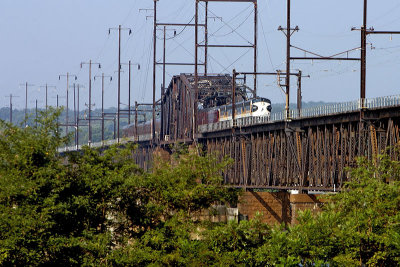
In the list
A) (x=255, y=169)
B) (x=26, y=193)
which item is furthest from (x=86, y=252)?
(x=255, y=169)

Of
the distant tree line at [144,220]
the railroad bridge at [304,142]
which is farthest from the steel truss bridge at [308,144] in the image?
the distant tree line at [144,220]

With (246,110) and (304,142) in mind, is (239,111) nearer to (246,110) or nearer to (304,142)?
(246,110)

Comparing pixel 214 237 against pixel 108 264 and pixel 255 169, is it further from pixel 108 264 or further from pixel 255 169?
pixel 255 169

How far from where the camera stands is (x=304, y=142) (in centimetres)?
7050

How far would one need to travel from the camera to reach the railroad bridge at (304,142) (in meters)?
57.7

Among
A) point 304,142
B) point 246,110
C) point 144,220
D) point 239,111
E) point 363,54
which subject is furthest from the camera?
point 239,111

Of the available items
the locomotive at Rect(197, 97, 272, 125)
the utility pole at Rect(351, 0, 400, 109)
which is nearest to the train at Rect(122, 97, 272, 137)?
the locomotive at Rect(197, 97, 272, 125)

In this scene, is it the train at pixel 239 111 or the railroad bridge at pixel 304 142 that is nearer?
the railroad bridge at pixel 304 142

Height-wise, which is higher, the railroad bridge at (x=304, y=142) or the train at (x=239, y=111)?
the train at (x=239, y=111)

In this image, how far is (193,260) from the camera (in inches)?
1535

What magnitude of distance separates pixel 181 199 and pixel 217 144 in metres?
54.4

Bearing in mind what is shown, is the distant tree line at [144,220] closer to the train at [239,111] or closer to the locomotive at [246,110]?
the train at [239,111]

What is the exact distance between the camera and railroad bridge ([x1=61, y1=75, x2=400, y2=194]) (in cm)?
5772

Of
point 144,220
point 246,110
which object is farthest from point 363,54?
point 246,110
